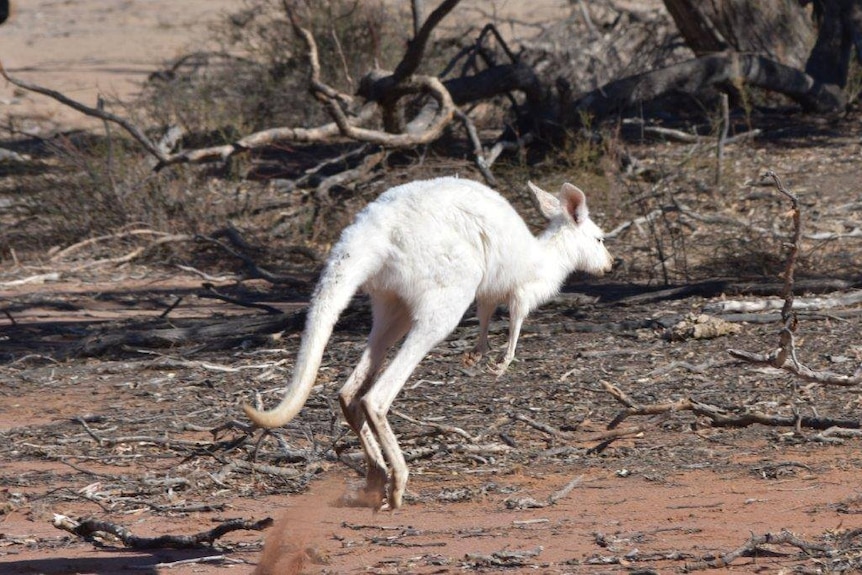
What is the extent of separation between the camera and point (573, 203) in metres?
6.73

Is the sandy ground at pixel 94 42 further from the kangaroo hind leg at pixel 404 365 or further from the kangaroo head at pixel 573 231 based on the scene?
the kangaroo hind leg at pixel 404 365

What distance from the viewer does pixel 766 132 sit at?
1476 cm

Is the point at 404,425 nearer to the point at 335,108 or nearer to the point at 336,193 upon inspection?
the point at 335,108

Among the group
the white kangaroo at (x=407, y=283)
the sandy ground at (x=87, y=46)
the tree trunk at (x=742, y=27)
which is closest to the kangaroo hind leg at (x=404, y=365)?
the white kangaroo at (x=407, y=283)

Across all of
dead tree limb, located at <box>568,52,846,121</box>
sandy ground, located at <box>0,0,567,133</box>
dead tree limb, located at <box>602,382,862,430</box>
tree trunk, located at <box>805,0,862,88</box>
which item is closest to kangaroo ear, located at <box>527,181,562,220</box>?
dead tree limb, located at <box>602,382,862,430</box>

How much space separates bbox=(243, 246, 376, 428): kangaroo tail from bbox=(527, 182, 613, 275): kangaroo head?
1.55 m

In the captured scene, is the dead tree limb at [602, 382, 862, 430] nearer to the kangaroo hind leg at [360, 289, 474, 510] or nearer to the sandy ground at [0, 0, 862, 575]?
the sandy ground at [0, 0, 862, 575]

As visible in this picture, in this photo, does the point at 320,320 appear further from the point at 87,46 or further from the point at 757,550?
the point at 87,46

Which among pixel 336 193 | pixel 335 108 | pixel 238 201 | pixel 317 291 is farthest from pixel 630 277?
pixel 317 291

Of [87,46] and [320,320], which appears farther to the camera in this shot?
[87,46]

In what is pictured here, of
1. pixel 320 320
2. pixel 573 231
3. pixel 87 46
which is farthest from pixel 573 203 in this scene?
pixel 87 46

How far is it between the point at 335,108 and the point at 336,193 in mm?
2569

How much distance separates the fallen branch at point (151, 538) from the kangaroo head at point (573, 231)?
7.51ft

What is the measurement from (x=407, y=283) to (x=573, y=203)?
1431 millimetres
